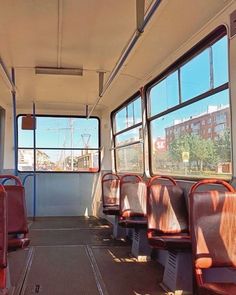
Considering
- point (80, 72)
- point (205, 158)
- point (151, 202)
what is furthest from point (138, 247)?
point (80, 72)

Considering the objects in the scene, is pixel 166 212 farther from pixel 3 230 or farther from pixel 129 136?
pixel 129 136

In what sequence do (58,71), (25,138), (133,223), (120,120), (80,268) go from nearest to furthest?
(80,268)
(133,223)
(58,71)
(120,120)
(25,138)

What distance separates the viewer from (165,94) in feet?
15.4

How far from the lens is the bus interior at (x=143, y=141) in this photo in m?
2.78

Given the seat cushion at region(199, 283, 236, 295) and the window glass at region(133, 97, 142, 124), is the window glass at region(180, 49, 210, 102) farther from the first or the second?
the seat cushion at region(199, 283, 236, 295)

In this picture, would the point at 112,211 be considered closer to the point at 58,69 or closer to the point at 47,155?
the point at 58,69

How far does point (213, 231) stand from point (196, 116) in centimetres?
182

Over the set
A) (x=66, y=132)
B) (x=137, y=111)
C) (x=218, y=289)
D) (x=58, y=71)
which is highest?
(x=58, y=71)

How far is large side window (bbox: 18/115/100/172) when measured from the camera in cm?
802

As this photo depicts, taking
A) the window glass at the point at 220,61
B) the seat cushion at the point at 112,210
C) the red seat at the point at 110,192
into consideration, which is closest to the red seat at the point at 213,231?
the window glass at the point at 220,61

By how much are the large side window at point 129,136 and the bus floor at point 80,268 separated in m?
1.36

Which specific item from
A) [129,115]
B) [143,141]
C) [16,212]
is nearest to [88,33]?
[16,212]

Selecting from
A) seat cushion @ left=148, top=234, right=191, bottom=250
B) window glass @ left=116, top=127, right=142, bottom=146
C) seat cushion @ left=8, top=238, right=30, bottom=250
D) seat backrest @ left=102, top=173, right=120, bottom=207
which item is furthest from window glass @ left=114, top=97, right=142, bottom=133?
seat cushion @ left=8, top=238, right=30, bottom=250

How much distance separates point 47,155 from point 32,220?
1538 millimetres
